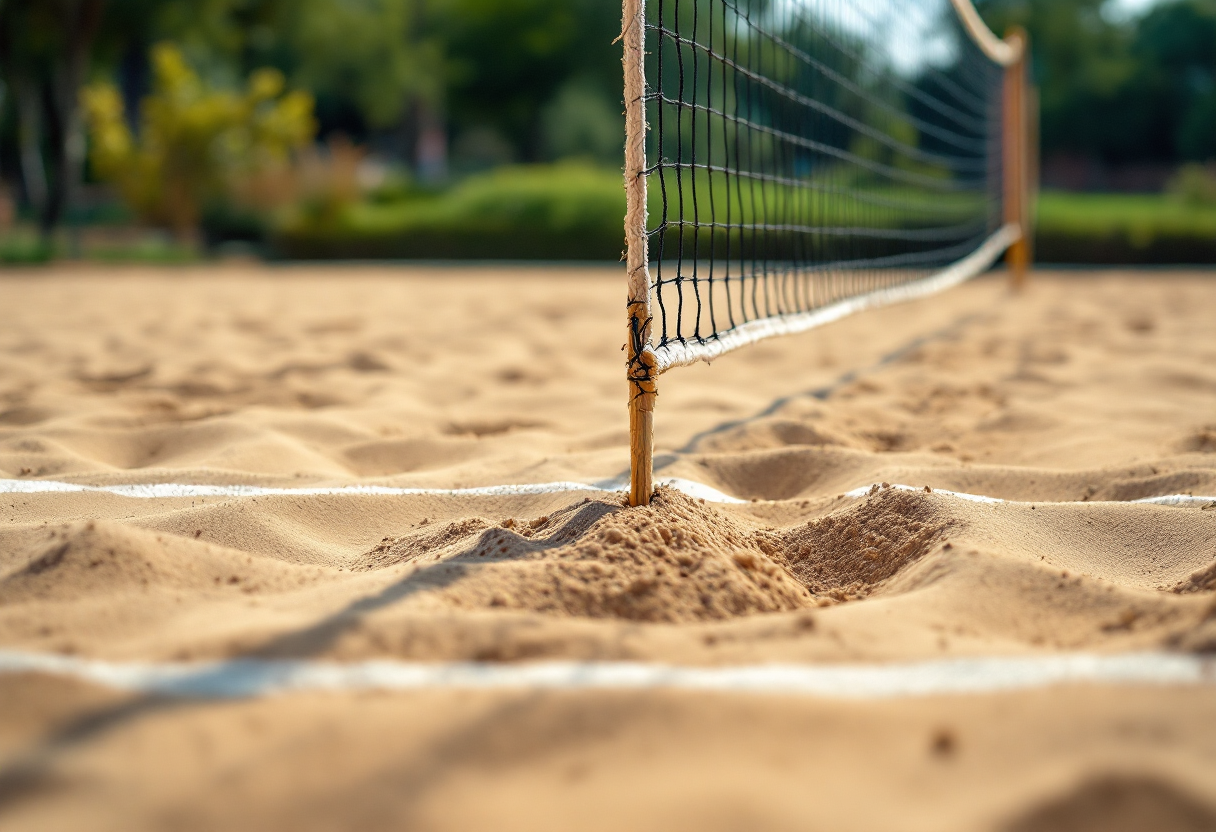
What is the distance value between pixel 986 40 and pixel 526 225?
351 inches

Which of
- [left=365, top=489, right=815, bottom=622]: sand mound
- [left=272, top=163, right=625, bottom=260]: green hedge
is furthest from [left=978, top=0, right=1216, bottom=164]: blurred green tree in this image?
[left=365, top=489, right=815, bottom=622]: sand mound

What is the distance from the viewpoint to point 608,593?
4.93 ft

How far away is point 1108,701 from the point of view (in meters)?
1.19

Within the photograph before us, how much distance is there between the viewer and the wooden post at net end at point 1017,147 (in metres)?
7.09

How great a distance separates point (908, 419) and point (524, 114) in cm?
2794

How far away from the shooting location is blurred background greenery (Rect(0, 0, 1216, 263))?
14.4 metres

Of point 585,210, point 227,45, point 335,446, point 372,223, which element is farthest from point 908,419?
point 227,45

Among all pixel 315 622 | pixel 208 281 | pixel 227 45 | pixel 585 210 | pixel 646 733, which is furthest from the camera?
pixel 227 45

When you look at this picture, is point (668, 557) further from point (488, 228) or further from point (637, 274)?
point (488, 228)

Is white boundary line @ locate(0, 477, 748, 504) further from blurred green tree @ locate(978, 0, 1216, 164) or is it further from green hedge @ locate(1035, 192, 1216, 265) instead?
blurred green tree @ locate(978, 0, 1216, 164)

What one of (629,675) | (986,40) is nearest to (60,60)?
(986,40)

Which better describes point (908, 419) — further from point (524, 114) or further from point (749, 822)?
point (524, 114)

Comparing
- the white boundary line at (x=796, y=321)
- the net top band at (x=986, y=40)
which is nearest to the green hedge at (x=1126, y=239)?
the net top band at (x=986, y=40)

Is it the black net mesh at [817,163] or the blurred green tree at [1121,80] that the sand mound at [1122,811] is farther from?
the blurred green tree at [1121,80]
